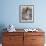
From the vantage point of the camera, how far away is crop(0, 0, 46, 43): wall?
4094mm

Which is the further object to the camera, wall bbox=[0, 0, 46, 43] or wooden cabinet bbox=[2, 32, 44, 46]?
wall bbox=[0, 0, 46, 43]

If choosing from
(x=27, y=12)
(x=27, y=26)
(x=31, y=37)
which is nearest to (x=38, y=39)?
(x=31, y=37)

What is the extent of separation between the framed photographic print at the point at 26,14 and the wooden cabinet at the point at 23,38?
630mm

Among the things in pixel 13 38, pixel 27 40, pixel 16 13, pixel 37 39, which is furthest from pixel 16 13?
pixel 37 39

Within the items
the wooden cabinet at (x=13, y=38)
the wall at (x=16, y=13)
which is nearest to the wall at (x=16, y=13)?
the wall at (x=16, y=13)

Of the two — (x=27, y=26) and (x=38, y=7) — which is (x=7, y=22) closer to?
(x=27, y=26)

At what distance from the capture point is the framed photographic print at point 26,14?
410 centimetres

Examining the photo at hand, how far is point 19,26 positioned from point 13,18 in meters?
0.32

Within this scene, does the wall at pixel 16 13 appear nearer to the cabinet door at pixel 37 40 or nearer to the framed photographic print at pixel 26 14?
the framed photographic print at pixel 26 14

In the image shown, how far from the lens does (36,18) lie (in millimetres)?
4133

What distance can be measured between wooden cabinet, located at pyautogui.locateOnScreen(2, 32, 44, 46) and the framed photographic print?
630 millimetres

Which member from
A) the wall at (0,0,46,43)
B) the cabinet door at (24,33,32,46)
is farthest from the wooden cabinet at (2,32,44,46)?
the wall at (0,0,46,43)

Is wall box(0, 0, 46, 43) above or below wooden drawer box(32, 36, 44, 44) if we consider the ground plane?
above

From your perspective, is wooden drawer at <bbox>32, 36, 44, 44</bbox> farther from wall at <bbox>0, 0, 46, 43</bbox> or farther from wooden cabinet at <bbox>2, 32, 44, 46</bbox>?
wall at <bbox>0, 0, 46, 43</bbox>
